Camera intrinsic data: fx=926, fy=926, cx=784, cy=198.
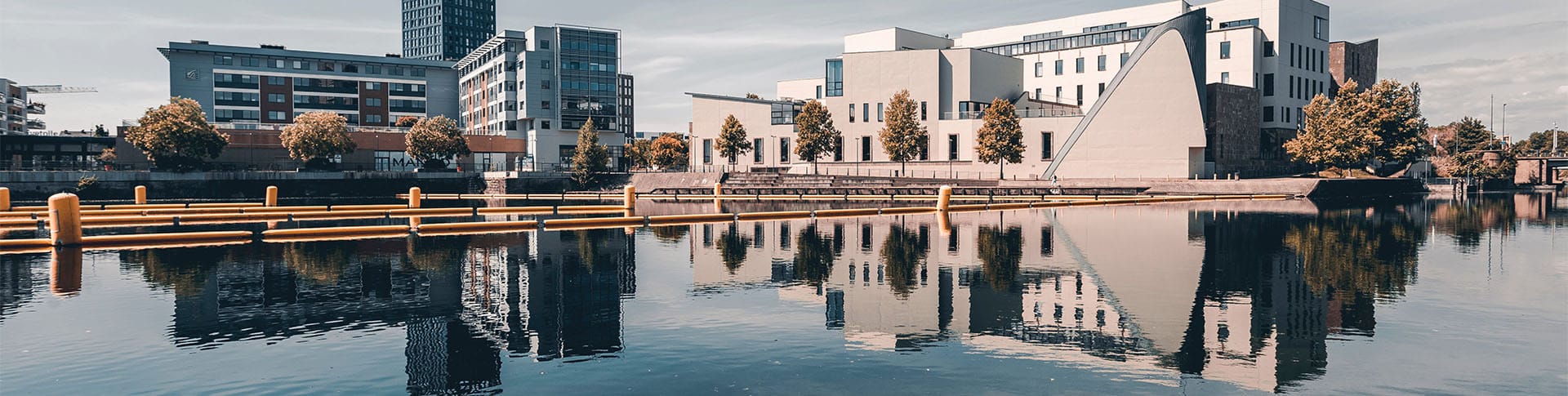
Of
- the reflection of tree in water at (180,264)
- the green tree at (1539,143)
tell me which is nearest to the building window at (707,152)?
the reflection of tree in water at (180,264)

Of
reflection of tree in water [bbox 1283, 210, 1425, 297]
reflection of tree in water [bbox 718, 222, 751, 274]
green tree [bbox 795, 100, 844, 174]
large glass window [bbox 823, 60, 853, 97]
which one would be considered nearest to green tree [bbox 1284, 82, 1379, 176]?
reflection of tree in water [bbox 1283, 210, 1425, 297]

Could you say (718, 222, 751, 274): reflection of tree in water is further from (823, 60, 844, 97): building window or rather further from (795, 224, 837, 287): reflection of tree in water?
(823, 60, 844, 97): building window

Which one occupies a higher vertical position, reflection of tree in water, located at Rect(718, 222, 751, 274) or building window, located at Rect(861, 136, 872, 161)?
building window, located at Rect(861, 136, 872, 161)

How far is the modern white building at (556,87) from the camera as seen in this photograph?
4843 inches

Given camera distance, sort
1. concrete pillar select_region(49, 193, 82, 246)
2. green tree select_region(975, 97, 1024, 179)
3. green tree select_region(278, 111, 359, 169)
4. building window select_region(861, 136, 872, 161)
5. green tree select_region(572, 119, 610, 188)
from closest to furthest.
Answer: concrete pillar select_region(49, 193, 82, 246) < green tree select_region(975, 97, 1024, 179) < green tree select_region(278, 111, 359, 169) < green tree select_region(572, 119, 610, 188) < building window select_region(861, 136, 872, 161)

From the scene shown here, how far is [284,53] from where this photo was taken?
13500 centimetres

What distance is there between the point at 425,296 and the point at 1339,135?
83.8m

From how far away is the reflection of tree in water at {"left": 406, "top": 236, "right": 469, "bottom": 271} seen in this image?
82.8 feet

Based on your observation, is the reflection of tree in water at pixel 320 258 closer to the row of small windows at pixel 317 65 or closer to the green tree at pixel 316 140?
the green tree at pixel 316 140

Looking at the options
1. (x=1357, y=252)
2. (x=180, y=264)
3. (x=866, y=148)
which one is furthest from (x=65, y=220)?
(x=866, y=148)

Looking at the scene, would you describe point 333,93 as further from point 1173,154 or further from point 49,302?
point 49,302

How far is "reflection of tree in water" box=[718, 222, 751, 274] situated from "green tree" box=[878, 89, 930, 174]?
5552 centimetres

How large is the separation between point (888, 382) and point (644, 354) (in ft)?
12.5

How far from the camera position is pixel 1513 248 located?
31219mm
